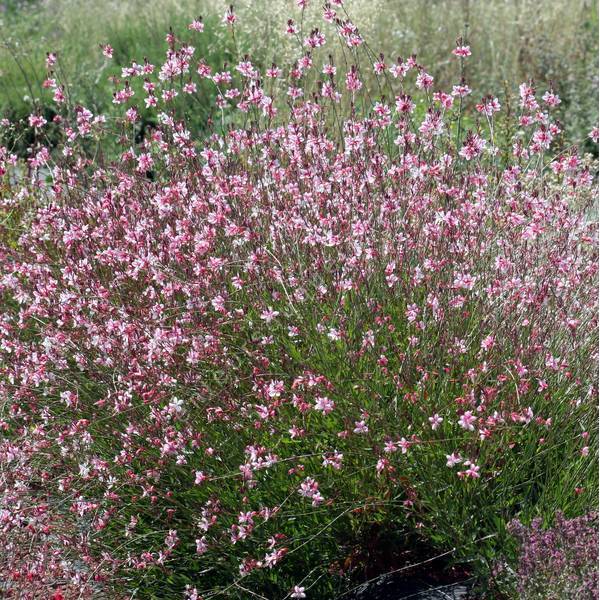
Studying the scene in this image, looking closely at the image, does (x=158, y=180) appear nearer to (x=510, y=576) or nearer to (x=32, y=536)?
(x=32, y=536)

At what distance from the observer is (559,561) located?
284 cm

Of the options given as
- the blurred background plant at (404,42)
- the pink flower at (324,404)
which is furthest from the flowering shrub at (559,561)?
the blurred background plant at (404,42)

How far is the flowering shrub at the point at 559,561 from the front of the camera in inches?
110

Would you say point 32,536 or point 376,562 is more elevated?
point 32,536

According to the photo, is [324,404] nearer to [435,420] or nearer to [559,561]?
[435,420]

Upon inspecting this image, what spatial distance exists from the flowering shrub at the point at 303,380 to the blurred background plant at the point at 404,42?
515cm

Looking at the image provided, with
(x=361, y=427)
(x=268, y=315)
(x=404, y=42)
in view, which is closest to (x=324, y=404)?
(x=361, y=427)

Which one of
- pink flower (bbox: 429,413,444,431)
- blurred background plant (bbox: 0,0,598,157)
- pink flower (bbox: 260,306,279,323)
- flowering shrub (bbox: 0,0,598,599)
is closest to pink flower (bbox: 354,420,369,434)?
flowering shrub (bbox: 0,0,598,599)

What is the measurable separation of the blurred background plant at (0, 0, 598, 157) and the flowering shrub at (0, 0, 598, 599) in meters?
5.15

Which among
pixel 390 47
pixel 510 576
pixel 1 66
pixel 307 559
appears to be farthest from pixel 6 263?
pixel 1 66

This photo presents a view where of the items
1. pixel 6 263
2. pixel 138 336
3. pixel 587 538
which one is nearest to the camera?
pixel 587 538

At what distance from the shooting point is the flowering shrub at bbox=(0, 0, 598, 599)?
3.22m

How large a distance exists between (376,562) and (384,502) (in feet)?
1.72

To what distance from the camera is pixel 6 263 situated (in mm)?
4094
